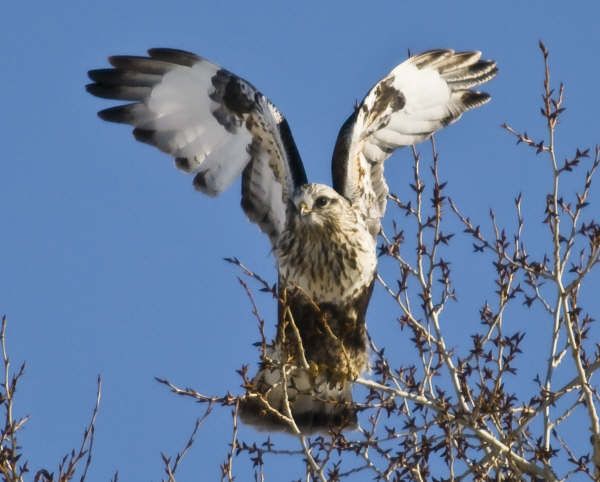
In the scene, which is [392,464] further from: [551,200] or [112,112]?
[112,112]

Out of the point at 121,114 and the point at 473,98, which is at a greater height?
the point at 473,98

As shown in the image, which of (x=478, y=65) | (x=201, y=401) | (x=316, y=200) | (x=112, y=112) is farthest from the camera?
(x=478, y=65)

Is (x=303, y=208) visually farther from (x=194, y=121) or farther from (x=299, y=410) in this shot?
(x=194, y=121)

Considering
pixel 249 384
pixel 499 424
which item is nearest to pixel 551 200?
pixel 499 424

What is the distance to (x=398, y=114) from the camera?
8805 mm

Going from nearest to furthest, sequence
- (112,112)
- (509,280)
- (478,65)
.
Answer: (509,280) → (112,112) → (478,65)

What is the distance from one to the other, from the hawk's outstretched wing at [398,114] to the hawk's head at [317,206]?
0.31 meters

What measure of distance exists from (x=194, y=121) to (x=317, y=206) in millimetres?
1339

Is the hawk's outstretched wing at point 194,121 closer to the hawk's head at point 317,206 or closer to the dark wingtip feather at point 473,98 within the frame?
the hawk's head at point 317,206

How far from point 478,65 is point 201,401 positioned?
4.10 m

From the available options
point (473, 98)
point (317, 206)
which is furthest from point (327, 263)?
point (473, 98)

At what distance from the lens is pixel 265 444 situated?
6.18m

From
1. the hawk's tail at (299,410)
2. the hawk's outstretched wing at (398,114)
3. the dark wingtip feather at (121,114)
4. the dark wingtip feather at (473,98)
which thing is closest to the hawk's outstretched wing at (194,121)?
the dark wingtip feather at (121,114)

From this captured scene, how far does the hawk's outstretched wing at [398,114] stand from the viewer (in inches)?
316
